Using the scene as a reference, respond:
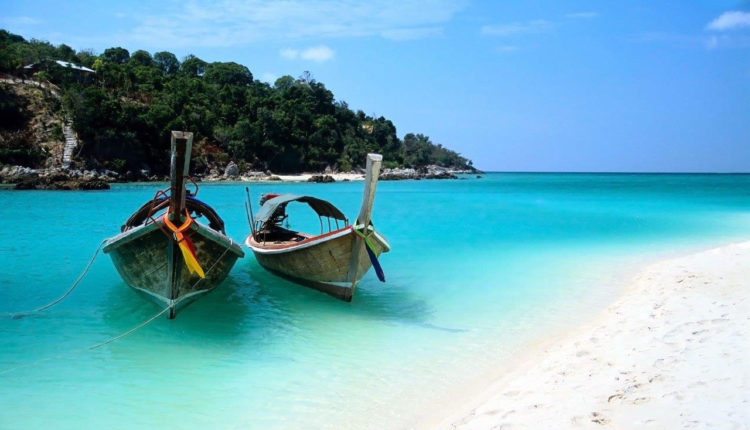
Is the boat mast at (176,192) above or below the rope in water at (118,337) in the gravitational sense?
above

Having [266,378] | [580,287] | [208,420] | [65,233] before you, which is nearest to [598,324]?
[580,287]

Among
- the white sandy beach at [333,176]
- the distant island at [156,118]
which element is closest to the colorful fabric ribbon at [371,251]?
the distant island at [156,118]

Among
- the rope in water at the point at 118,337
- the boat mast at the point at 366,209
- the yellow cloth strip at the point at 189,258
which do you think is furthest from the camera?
the boat mast at the point at 366,209

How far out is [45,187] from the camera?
118ft

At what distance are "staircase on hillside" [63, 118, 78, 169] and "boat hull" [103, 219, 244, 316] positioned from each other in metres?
45.7

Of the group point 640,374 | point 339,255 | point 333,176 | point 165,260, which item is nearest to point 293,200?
point 339,255

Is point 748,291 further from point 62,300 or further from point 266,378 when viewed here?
point 62,300

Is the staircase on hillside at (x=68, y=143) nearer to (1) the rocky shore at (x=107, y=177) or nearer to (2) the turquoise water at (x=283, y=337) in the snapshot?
(1) the rocky shore at (x=107, y=177)

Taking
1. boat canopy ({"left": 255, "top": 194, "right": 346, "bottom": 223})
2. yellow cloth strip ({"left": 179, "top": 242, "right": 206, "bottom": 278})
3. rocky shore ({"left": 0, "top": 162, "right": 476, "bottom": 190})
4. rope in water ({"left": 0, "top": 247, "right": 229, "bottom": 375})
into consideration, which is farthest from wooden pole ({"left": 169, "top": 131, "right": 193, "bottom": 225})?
rocky shore ({"left": 0, "top": 162, "right": 476, "bottom": 190})

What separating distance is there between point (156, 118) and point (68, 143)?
9344mm

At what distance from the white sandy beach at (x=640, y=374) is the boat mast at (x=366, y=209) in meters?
3.01

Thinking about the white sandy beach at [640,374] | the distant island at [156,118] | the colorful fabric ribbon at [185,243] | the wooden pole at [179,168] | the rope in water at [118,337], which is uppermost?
the distant island at [156,118]

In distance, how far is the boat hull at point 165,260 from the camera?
7359 millimetres

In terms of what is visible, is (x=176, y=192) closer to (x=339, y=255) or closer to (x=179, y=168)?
(x=179, y=168)
